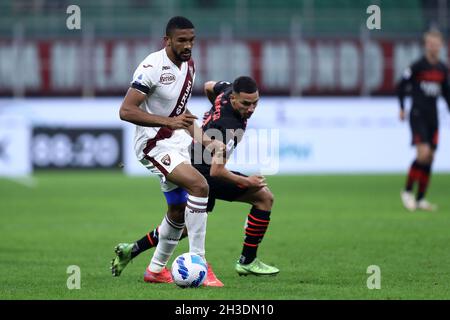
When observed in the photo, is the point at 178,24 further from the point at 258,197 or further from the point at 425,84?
the point at 425,84

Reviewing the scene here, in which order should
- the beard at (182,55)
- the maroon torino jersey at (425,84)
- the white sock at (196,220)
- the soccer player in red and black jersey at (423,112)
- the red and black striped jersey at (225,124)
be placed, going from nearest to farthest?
1. the white sock at (196,220)
2. the beard at (182,55)
3. the red and black striped jersey at (225,124)
4. the soccer player in red and black jersey at (423,112)
5. the maroon torino jersey at (425,84)

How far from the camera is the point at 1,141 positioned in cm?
2470

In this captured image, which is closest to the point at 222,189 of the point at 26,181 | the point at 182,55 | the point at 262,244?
the point at 182,55

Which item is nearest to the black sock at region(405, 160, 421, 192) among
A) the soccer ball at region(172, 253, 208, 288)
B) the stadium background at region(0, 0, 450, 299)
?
the stadium background at region(0, 0, 450, 299)

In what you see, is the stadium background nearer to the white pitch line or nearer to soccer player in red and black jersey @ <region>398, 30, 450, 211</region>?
the white pitch line

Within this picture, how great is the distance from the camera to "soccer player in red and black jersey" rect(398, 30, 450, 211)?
16234 mm

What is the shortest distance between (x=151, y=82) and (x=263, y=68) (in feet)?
61.4

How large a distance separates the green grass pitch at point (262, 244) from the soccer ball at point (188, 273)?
0.33 feet

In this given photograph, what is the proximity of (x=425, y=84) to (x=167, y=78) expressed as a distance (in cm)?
866

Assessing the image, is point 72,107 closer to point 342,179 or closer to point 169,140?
point 342,179

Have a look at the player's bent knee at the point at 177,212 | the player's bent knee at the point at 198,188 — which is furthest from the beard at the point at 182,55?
the player's bent knee at the point at 177,212

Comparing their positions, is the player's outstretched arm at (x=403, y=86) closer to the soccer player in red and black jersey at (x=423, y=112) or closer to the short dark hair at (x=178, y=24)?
the soccer player in red and black jersey at (x=423, y=112)

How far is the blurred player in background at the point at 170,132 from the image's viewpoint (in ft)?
27.6
